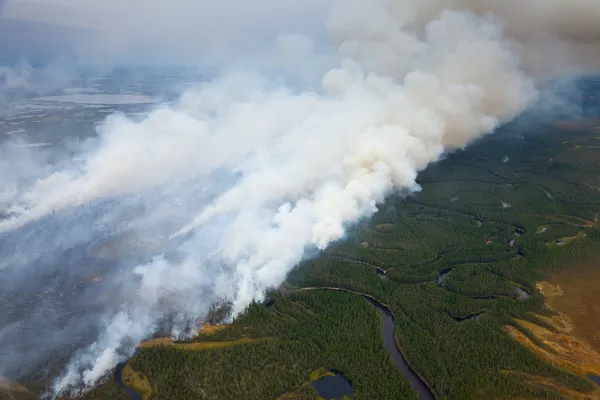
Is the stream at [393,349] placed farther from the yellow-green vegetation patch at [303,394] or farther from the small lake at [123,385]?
the small lake at [123,385]

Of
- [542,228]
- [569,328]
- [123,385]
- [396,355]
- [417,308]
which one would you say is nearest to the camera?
[123,385]

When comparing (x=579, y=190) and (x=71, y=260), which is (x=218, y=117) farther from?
(x=579, y=190)

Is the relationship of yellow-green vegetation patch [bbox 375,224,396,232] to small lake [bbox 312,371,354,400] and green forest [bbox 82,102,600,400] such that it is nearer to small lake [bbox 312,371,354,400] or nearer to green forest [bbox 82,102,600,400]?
green forest [bbox 82,102,600,400]

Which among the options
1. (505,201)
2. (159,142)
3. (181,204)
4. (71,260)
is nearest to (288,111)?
(159,142)

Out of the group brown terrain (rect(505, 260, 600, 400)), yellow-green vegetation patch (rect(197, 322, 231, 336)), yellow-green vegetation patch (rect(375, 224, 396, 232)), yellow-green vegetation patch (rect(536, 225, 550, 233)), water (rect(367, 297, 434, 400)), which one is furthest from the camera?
yellow-green vegetation patch (rect(536, 225, 550, 233))

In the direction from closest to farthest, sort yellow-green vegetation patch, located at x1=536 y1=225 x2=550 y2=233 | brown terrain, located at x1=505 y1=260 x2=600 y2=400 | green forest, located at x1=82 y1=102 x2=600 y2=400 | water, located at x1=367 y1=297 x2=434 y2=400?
green forest, located at x1=82 y1=102 x2=600 y2=400 < water, located at x1=367 y1=297 x2=434 y2=400 < brown terrain, located at x1=505 y1=260 x2=600 y2=400 < yellow-green vegetation patch, located at x1=536 y1=225 x2=550 y2=233

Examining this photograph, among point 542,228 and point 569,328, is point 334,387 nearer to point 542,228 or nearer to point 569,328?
point 569,328

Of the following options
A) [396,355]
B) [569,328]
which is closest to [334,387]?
[396,355]

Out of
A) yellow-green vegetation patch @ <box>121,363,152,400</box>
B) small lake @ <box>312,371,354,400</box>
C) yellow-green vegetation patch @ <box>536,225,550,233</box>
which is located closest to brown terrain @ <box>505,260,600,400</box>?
yellow-green vegetation patch @ <box>536,225,550,233</box>

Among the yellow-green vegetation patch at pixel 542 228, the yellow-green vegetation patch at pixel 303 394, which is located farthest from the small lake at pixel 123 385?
the yellow-green vegetation patch at pixel 542 228
